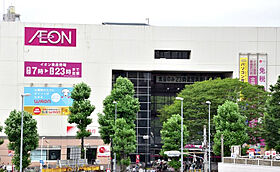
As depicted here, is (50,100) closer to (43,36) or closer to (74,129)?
(74,129)

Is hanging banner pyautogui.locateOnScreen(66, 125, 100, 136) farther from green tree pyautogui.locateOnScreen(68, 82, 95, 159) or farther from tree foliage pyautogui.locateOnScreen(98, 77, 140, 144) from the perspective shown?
green tree pyautogui.locateOnScreen(68, 82, 95, 159)

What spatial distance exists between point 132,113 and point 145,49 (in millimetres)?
21698

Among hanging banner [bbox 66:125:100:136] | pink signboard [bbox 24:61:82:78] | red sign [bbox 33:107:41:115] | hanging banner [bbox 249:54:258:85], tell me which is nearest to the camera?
red sign [bbox 33:107:41:115]

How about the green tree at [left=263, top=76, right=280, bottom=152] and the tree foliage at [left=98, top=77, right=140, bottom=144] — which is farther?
the tree foliage at [left=98, top=77, right=140, bottom=144]

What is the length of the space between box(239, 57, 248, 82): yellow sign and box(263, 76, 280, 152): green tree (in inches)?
1020

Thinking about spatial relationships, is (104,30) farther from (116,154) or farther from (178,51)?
(116,154)

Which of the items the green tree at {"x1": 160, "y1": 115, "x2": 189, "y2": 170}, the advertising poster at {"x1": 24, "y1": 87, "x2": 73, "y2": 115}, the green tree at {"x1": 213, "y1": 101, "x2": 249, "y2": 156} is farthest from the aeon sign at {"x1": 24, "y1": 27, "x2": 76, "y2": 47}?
the green tree at {"x1": 213, "y1": 101, "x2": 249, "y2": 156}

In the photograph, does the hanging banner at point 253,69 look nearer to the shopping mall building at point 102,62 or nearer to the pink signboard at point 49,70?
the shopping mall building at point 102,62

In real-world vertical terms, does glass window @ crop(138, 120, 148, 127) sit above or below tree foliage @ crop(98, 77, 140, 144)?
below

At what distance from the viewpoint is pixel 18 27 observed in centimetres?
7619

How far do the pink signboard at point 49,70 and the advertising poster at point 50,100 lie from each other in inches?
71.1

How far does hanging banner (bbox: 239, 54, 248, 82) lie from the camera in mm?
77562

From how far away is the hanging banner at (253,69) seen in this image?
7738cm

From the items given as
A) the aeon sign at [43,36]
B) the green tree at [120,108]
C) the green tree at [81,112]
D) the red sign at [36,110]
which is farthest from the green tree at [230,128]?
the aeon sign at [43,36]
